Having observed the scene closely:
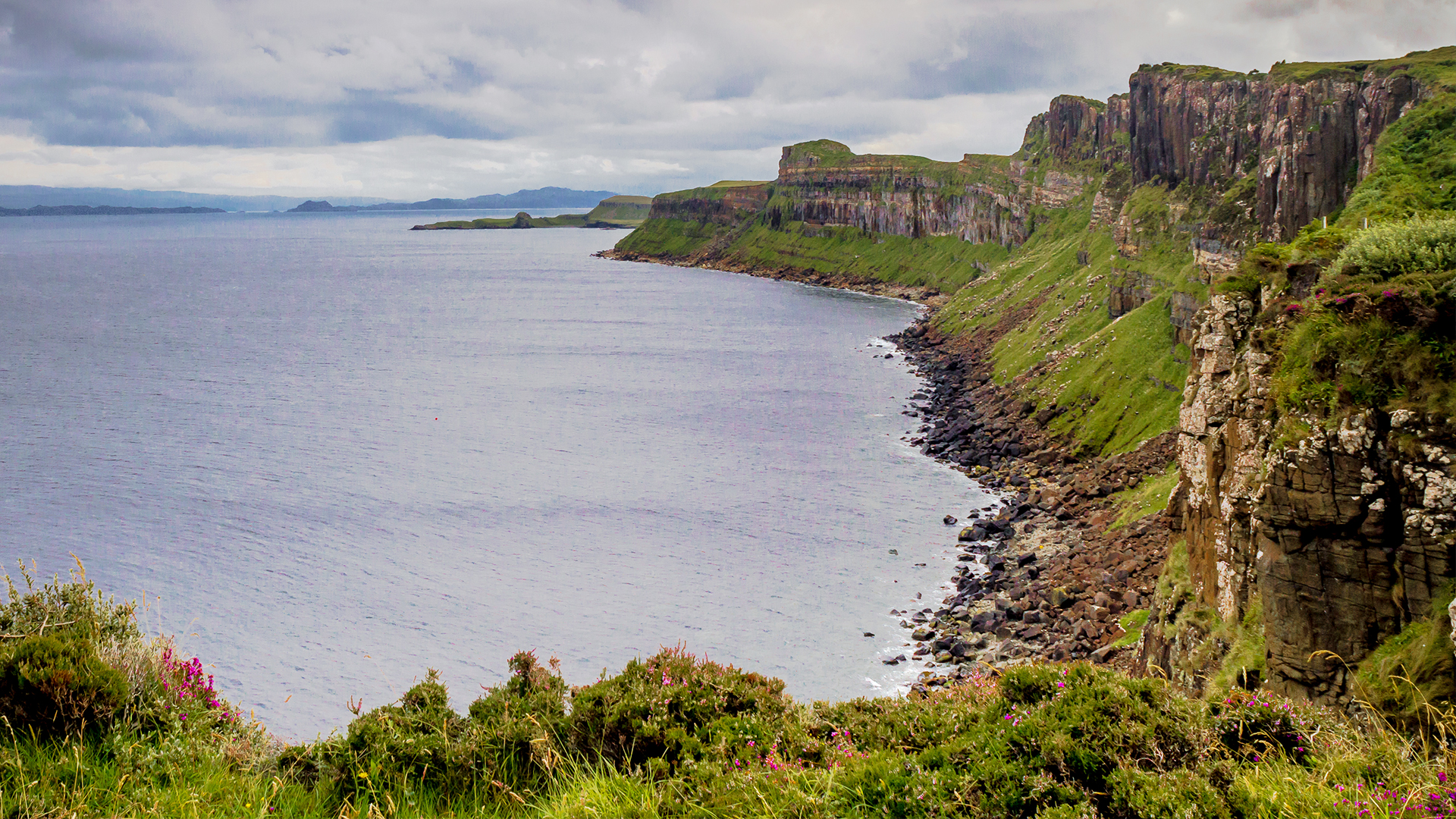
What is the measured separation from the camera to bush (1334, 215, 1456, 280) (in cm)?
2209

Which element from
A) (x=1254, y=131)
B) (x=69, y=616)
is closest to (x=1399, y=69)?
(x=1254, y=131)

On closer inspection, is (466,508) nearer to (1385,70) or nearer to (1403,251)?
(1403,251)

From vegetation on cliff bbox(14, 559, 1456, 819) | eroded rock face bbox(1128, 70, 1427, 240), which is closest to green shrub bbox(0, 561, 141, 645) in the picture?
vegetation on cliff bbox(14, 559, 1456, 819)

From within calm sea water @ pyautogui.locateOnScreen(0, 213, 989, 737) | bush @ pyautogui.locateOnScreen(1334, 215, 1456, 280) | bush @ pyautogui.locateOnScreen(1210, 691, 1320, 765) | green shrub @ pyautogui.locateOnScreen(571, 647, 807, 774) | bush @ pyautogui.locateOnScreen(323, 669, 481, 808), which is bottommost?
calm sea water @ pyautogui.locateOnScreen(0, 213, 989, 737)

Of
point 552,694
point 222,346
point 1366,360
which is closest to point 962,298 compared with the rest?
point 222,346

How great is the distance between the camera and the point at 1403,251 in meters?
22.7

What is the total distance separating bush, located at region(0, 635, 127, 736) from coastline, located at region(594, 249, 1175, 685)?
71.9 feet

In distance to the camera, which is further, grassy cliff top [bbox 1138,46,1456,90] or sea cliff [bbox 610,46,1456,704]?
grassy cliff top [bbox 1138,46,1456,90]

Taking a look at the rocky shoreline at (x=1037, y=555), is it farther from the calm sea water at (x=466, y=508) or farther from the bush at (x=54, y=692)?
the bush at (x=54, y=692)

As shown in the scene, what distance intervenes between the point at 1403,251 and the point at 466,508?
58.1 meters

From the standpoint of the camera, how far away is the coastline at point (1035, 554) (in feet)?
143

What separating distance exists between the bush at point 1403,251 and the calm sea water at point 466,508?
27.0 m

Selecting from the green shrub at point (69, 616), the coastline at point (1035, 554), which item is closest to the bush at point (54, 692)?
the green shrub at point (69, 616)

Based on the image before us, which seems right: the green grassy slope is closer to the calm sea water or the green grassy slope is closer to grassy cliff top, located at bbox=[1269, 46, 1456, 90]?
the calm sea water
